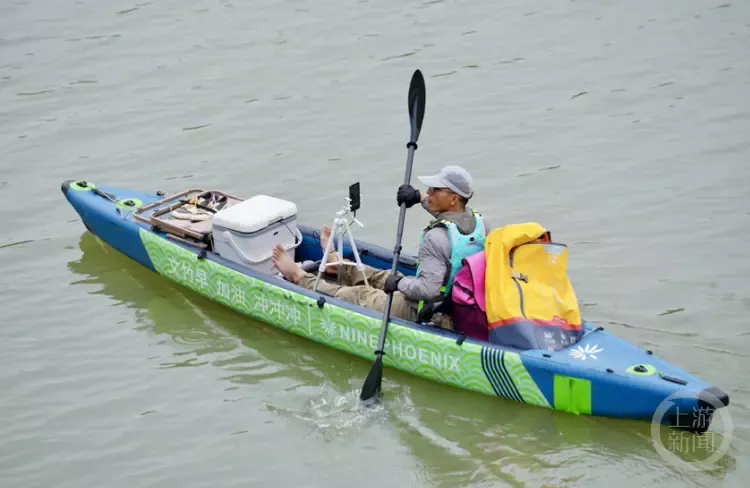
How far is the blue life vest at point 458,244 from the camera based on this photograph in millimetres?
7121

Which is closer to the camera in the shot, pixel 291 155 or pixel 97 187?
pixel 97 187

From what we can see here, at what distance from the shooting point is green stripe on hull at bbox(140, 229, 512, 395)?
7.10 meters

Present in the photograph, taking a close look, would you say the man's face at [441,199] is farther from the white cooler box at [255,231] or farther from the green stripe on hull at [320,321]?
the white cooler box at [255,231]

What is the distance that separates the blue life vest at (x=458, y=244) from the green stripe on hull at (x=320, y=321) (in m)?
0.37

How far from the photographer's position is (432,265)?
7121 millimetres

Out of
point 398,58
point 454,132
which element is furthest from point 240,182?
point 398,58

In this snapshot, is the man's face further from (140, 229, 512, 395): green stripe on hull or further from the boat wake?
the boat wake

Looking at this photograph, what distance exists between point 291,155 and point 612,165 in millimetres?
3416

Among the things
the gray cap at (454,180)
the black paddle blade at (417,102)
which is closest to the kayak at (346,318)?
the gray cap at (454,180)

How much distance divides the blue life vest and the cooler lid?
153cm

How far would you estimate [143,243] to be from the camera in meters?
8.92

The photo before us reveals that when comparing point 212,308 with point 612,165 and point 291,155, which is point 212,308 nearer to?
point 291,155

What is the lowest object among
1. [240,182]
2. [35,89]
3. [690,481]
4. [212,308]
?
[690,481]

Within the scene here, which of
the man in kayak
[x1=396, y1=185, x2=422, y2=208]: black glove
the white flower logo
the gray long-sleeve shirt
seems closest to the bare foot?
the man in kayak
